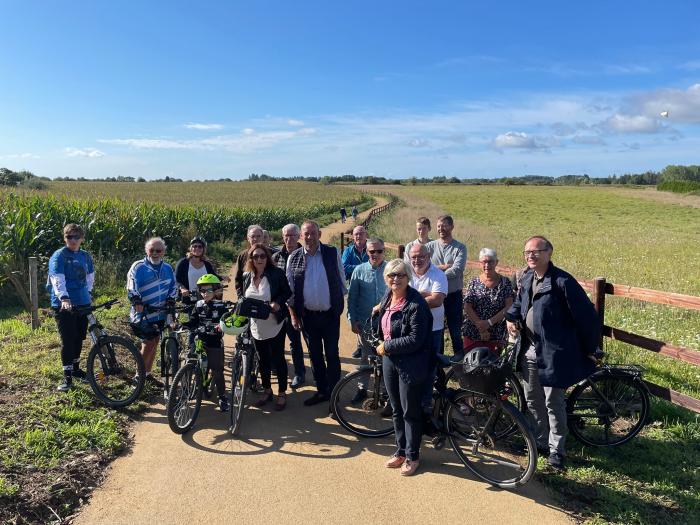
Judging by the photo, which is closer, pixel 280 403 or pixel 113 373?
pixel 280 403

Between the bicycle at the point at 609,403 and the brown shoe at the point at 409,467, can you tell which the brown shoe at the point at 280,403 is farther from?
the bicycle at the point at 609,403

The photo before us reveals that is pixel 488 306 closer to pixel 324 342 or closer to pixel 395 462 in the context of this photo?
pixel 324 342

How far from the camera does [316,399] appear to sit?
559cm

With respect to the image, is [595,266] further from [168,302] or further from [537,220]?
[537,220]

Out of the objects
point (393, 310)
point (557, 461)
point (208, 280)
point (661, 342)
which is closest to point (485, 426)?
point (557, 461)

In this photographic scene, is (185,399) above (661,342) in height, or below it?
below

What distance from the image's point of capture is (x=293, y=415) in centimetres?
531

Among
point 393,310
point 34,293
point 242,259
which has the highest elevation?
point 242,259

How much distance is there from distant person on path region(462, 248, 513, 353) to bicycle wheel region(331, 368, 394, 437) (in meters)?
1.21

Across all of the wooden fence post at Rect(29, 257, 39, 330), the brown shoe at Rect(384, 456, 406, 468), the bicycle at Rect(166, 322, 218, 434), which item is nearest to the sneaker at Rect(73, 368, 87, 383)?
the bicycle at Rect(166, 322, 218, 434)

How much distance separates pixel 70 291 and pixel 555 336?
5.16m

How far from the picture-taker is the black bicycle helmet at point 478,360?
390cm

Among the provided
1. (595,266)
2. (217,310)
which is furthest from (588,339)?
(595,266)

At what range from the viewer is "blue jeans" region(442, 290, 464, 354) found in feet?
20.1
